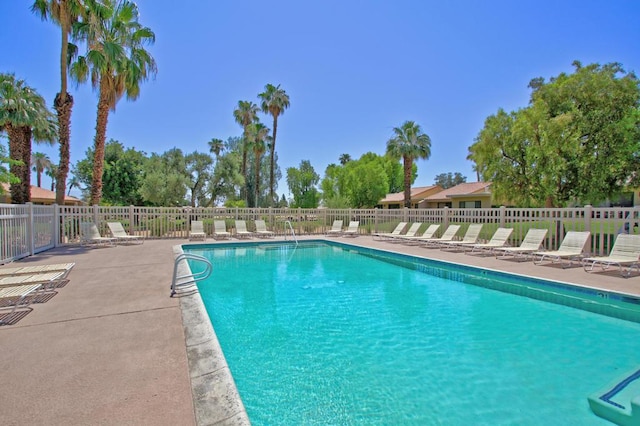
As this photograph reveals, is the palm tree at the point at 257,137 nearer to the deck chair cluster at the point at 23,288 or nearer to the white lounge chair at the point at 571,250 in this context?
the white lounge chair at the point at 571,250

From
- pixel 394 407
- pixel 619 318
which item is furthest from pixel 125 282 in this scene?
pixel 619 318

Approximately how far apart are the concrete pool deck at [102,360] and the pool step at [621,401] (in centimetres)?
289

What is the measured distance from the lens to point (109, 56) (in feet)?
41.0

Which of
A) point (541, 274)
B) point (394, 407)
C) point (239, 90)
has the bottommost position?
point (394, 407)

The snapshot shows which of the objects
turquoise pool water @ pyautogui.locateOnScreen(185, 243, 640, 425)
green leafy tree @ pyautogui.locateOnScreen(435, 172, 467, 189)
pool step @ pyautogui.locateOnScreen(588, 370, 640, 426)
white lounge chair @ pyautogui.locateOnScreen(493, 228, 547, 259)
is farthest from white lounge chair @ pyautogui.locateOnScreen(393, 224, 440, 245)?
green leafy tree @ pyautogui.locateOnScreen(435, 172, 467, 189)

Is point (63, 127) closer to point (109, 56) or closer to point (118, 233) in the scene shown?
point (109, 56)

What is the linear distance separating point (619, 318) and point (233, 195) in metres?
30.0

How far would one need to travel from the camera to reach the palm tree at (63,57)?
40.5ft

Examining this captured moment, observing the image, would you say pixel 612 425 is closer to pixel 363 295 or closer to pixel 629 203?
pixel 363 295

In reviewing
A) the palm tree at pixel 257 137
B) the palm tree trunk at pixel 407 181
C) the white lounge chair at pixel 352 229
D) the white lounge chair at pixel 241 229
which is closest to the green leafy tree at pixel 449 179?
the palm tree trunk at pixel 407 181

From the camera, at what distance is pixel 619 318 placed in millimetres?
4957

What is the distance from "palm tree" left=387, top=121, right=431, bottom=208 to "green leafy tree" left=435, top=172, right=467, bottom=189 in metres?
65.4

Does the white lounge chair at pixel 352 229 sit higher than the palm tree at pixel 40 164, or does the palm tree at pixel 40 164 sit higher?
the palm tree at pixel 40 164

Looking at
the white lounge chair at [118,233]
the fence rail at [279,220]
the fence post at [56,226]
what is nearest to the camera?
the fence rail at [279,220]
